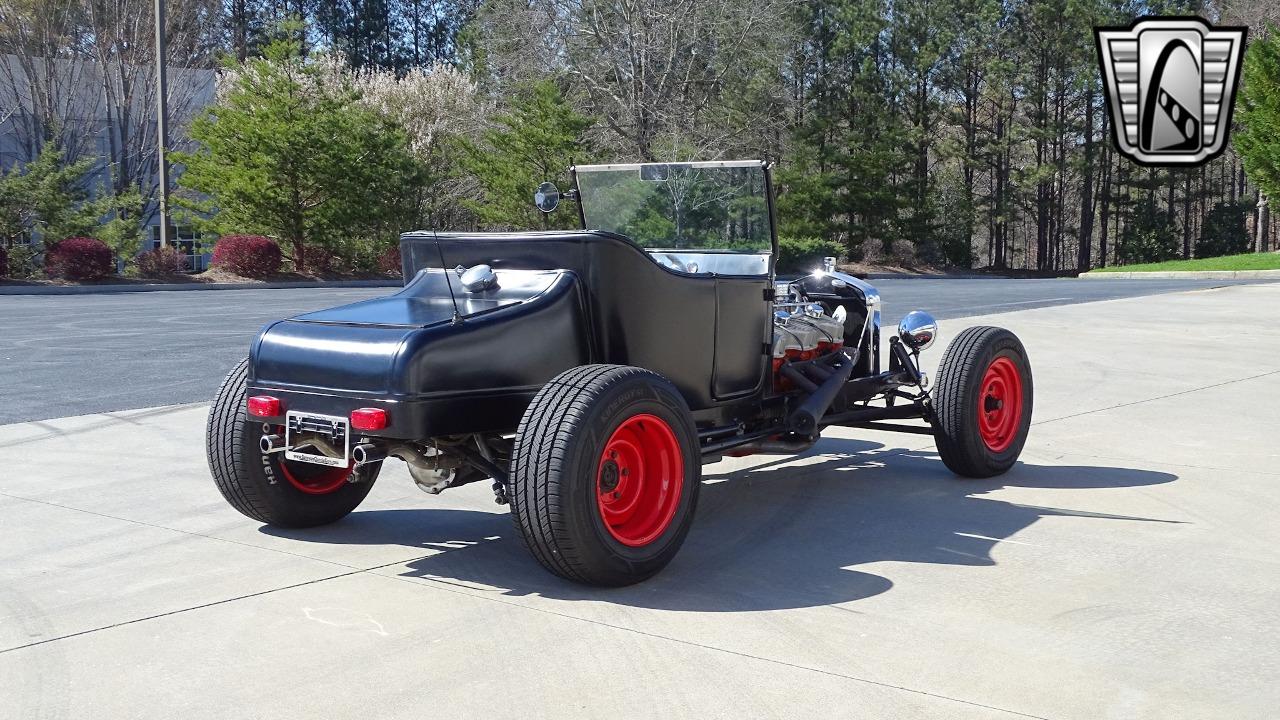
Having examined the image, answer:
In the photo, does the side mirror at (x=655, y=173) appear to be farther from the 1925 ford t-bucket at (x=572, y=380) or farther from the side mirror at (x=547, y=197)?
the side mirror at (x=547, y=197)

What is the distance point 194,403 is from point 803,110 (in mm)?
44278

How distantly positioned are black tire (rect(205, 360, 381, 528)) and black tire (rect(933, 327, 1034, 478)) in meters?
2.98

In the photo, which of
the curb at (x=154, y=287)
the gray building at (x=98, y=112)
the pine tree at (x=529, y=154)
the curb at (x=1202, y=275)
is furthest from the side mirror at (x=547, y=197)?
the gray building at (x=98, y=112)

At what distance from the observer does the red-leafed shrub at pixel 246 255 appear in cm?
3222

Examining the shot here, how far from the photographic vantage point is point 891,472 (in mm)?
7129

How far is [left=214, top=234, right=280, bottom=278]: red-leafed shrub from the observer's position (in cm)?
3222

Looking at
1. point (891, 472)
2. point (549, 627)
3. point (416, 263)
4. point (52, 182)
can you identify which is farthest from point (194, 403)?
point (52, 182)

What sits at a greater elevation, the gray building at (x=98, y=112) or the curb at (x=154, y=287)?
the gray building at (x=98, y=112)

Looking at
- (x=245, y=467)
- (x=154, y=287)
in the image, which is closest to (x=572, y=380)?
(x=245, y=467)

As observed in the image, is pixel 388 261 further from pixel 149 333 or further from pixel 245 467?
pixel 245 467

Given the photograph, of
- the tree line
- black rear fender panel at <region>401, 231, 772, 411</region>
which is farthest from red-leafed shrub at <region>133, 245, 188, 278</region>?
black rear fender panel at <region>401, 231, 772, 411</region>

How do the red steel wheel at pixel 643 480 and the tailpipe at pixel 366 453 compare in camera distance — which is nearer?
the tailpipe at pixel 366 453

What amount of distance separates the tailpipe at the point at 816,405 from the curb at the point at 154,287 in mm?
21761

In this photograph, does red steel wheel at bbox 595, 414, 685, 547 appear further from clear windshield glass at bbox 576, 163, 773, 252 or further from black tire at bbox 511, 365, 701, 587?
clear windshield glass at bbox 576, 163, 773, 252
